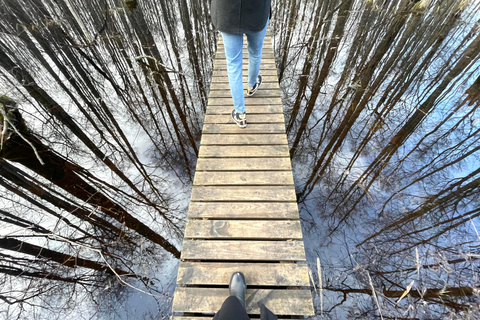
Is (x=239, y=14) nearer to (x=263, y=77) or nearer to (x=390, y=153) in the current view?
(x=263, y=77)

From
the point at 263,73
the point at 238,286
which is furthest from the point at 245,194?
the point at 263,73

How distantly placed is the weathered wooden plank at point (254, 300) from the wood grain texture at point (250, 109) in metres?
1.84

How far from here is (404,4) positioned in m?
5.91

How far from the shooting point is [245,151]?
2289 millimetres

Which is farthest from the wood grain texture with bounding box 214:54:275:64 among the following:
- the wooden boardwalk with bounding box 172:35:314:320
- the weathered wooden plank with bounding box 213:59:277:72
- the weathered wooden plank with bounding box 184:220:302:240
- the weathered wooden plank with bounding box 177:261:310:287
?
the weathered wooden plank with bounding box 177:261:310:287

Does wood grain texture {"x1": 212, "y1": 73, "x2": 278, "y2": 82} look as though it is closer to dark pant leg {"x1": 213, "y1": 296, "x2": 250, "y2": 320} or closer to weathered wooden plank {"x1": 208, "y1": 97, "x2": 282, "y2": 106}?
weathered wooden plank {"x1": 208, "y1": 97, "x2": 282, "y2": 106}

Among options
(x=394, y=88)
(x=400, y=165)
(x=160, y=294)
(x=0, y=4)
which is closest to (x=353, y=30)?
(x=394, y=88)

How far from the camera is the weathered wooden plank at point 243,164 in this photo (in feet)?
7.09

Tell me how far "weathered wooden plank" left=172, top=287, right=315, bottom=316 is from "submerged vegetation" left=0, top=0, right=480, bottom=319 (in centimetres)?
66

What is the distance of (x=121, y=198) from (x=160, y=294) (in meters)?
1.21

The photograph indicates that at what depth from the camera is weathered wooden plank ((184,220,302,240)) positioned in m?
1.75

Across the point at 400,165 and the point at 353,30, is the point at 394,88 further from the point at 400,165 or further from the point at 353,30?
the point at 353,30

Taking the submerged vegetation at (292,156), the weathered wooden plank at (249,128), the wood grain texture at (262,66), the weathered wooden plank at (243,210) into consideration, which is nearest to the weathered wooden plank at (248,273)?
the weathered wooden plank at (243,210)

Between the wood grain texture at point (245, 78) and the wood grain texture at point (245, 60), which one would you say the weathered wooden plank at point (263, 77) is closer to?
the wood grain texture at point (245, 78)
